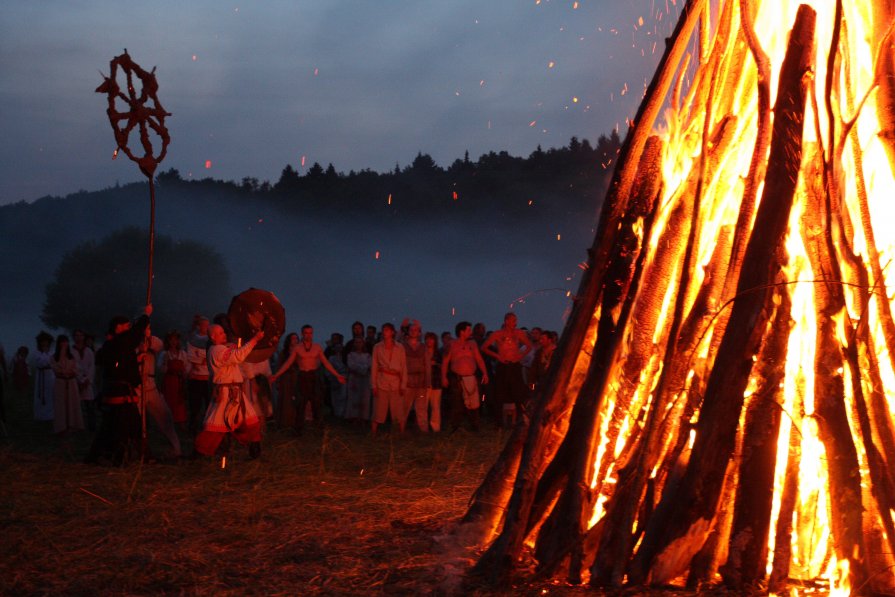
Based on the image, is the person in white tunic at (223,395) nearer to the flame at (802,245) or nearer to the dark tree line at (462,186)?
the flame at (802,245)

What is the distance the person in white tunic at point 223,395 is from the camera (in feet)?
34.3

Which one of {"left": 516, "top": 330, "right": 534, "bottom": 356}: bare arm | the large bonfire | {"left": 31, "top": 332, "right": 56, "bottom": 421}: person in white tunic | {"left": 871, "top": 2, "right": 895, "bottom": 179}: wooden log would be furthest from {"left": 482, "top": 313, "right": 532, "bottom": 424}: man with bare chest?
{"left": 871, "top": 2, "right": 895, "bottom": 179}: wooden log

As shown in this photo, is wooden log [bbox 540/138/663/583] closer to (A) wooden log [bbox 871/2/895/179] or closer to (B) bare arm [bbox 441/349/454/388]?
(A) wooden log [bbox 871/2/895/179]

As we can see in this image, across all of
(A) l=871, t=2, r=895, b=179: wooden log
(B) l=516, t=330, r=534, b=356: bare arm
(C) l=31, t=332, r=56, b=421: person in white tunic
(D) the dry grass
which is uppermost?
(A) l=871, t=2, r=895, b=179: wooden log

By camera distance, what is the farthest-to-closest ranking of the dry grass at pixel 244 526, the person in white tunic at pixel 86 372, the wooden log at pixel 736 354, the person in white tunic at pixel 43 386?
1. the person in white tunic at pixel 43 386
2. the person in white tunic at pixel 86 372
3. the dry grass at pixel 244 526
4. the wooden log at pixel 736 354

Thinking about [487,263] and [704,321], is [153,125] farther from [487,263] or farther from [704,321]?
[487,263]

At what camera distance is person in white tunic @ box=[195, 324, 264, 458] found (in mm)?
10453

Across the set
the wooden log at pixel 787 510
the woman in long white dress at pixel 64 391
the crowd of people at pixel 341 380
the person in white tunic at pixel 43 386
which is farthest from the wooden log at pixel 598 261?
the person in white tunic at pixel 43 386

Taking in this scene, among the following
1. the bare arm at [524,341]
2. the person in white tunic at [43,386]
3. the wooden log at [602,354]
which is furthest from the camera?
the person in white tunic at [43,386]

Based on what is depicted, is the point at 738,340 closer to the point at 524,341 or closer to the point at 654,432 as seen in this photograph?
the point at 654,432

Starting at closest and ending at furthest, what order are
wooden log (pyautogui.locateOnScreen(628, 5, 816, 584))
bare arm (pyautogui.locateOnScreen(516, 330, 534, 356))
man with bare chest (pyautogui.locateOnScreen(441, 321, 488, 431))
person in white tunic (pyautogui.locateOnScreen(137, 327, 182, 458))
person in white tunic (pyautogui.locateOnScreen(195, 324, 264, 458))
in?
wooden log (pyautogui.locateOnScreen(628, 5, 816, 584))
person in white tunic (pyautogui.locateOnScreen(195, 324, 264, 458))
person in white tunic (pyautogui.locateOnScreen(137, 327, 182, 458))
man with bare chest (pyautogui.locateOnScreen(441, 321, 488, 431))
bare arm (pyautogui.locateOnScreen(516, 330, 534, 356))

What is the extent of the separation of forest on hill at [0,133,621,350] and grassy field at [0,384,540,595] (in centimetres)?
6361

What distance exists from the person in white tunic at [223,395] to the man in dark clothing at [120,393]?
2.86 feet

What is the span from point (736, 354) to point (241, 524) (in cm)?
379
